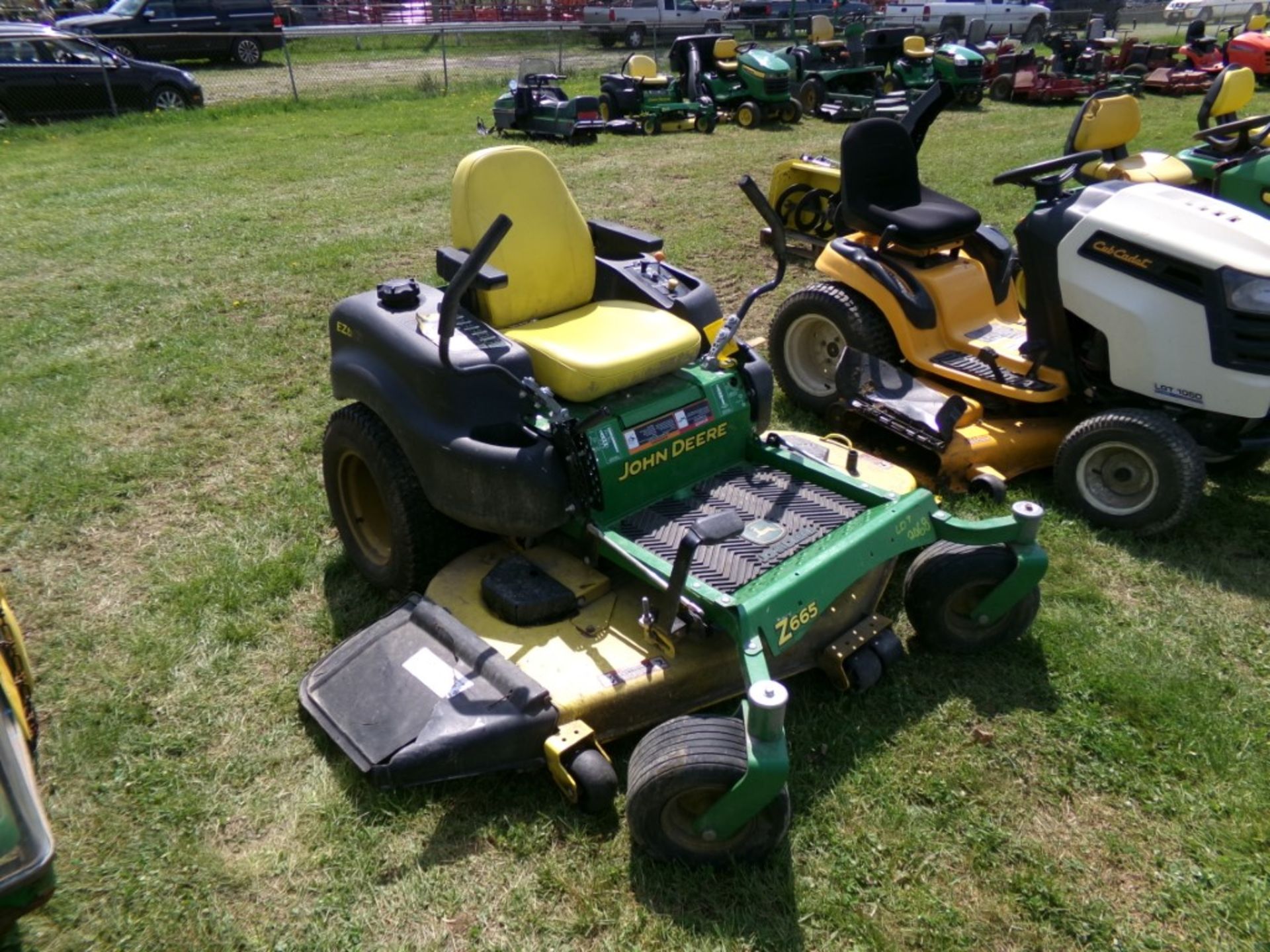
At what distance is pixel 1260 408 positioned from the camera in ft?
11.8

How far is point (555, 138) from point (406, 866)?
37.2ft

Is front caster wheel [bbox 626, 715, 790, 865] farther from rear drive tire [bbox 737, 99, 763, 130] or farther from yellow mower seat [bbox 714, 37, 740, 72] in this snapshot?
yellow mower seat [bbox 714, 37, 740, 72]

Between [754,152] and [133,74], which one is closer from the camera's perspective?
[754,152]

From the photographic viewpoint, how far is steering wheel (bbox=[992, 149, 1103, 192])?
4203 millimetres

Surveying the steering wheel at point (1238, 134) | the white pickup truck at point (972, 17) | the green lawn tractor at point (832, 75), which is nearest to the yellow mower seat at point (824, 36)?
the green lawn tractor at point (832, 75)

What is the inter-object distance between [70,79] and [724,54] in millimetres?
9693

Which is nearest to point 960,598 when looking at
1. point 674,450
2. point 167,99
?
point 674,450

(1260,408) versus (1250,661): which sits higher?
(1260,408)

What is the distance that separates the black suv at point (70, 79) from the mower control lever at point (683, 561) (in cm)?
1463

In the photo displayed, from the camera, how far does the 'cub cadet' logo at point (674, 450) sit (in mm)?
3209

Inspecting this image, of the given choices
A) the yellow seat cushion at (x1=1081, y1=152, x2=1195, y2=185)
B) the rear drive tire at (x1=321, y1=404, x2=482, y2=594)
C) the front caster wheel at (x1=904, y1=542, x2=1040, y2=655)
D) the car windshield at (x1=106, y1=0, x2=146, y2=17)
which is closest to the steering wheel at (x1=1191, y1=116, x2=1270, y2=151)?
the yellow seat cushion at (x1=1081, y1=152, x2=1195, y2=185)

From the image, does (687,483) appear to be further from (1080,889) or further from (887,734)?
(1080,889)

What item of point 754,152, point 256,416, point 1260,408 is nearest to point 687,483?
point 1260,408

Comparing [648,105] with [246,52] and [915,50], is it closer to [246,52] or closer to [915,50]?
[915,50]
